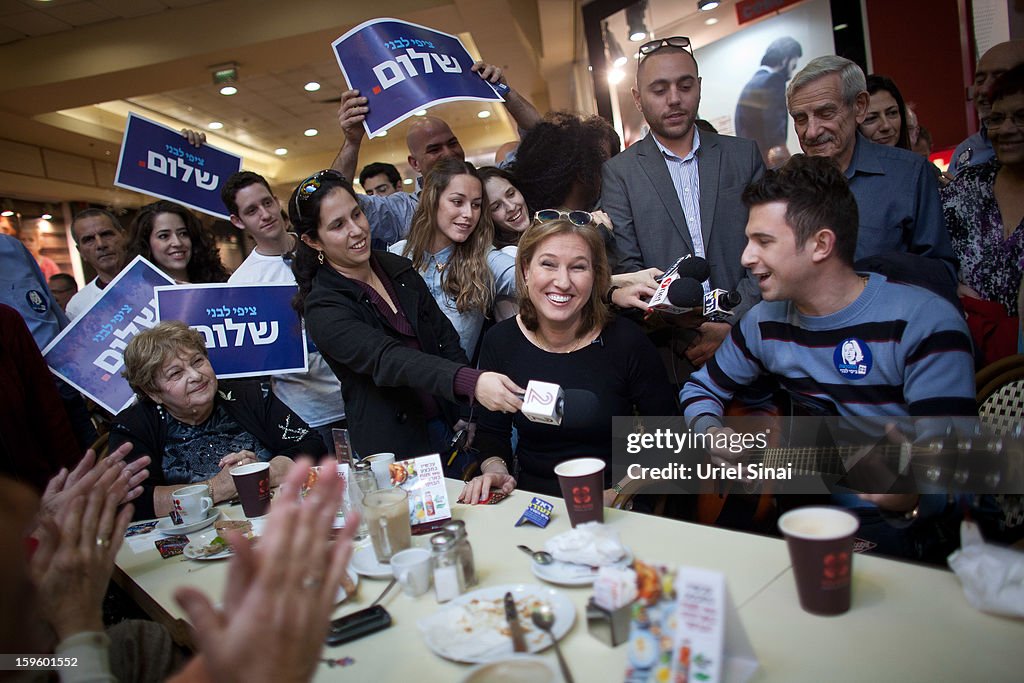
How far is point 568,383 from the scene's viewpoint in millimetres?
2154

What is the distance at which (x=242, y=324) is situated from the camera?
3.11m

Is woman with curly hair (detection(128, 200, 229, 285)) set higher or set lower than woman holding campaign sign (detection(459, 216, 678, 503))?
higher

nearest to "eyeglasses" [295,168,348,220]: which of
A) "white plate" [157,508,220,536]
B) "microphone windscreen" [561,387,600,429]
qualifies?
"white plate" [157,508,220,536]

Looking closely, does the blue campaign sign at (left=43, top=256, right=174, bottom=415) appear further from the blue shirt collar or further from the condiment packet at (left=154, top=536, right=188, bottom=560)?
the blue shirt collar

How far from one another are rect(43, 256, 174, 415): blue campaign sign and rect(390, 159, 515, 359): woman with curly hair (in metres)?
1.44

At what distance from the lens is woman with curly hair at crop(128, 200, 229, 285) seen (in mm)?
3441

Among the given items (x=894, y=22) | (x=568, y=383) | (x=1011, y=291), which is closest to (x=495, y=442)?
(x=568, y=383)

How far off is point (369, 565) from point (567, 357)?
1.01 m

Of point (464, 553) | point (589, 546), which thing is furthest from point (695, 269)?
point (464, 553)

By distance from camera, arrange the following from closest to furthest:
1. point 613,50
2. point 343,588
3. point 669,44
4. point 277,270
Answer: point 343,588 → point 669,44 → point 277,270 → point 613,50

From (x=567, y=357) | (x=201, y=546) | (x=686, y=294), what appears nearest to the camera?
(x=201, y=546)

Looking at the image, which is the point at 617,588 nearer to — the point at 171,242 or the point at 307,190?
the point at 307,190

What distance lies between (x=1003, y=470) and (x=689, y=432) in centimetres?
83

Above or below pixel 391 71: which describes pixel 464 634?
below
